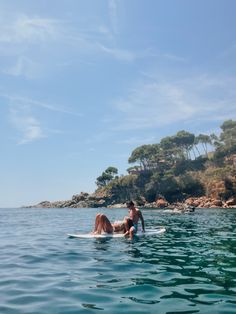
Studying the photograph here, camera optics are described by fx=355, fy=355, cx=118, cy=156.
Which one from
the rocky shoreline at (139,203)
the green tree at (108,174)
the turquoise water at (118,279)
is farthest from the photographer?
the green tree at (108,174)

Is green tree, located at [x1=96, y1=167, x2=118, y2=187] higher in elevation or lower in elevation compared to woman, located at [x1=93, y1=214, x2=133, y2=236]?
higher

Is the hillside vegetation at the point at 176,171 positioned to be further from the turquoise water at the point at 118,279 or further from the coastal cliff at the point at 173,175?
the turquoise water at the point at 118,279

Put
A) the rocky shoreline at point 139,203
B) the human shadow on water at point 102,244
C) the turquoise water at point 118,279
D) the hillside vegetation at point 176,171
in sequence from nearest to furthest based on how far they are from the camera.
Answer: the turquoise water at point 118,279
the human shadow on water at point 102,244
the rocky shoreline at point 139,203
the hillside vegetation at point 176,171

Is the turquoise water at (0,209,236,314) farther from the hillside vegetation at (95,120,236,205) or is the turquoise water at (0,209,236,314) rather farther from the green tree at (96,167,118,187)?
the green tree at (96,167,118,187)

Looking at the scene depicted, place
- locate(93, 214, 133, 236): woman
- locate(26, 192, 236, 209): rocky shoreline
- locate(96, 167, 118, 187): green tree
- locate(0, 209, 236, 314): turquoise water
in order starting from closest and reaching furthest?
locate(0, 209, 236, 314): turquoise water < locate(93, 214, 133, 236): woman < locate(26, 192, 236, 209): rocky shoreline < locate(96, 167, 118, 187): green tree

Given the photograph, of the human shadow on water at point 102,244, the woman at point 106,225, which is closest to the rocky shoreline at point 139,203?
the woman at point 106,225

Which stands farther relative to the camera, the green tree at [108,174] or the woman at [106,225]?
the green tree at [108,174]

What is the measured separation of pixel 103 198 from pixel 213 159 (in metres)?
41.2

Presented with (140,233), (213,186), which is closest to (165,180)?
(213,186)

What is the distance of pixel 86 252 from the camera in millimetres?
13930

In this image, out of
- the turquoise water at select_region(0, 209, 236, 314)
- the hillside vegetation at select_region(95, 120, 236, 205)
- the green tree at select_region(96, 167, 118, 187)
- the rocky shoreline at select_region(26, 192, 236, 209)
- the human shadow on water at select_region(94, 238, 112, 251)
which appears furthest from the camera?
the green tree at select_region(96, 167, 118, 187)

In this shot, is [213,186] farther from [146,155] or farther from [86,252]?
[86,252]

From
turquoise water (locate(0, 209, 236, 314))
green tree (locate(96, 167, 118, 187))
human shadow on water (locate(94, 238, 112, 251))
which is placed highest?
green tree (locate(96, 167, 118, 187))

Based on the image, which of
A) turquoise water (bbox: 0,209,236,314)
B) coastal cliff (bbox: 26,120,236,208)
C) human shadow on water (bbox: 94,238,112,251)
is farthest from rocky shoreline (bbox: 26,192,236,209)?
turquoise water (bbox: 0,209,236,314)
